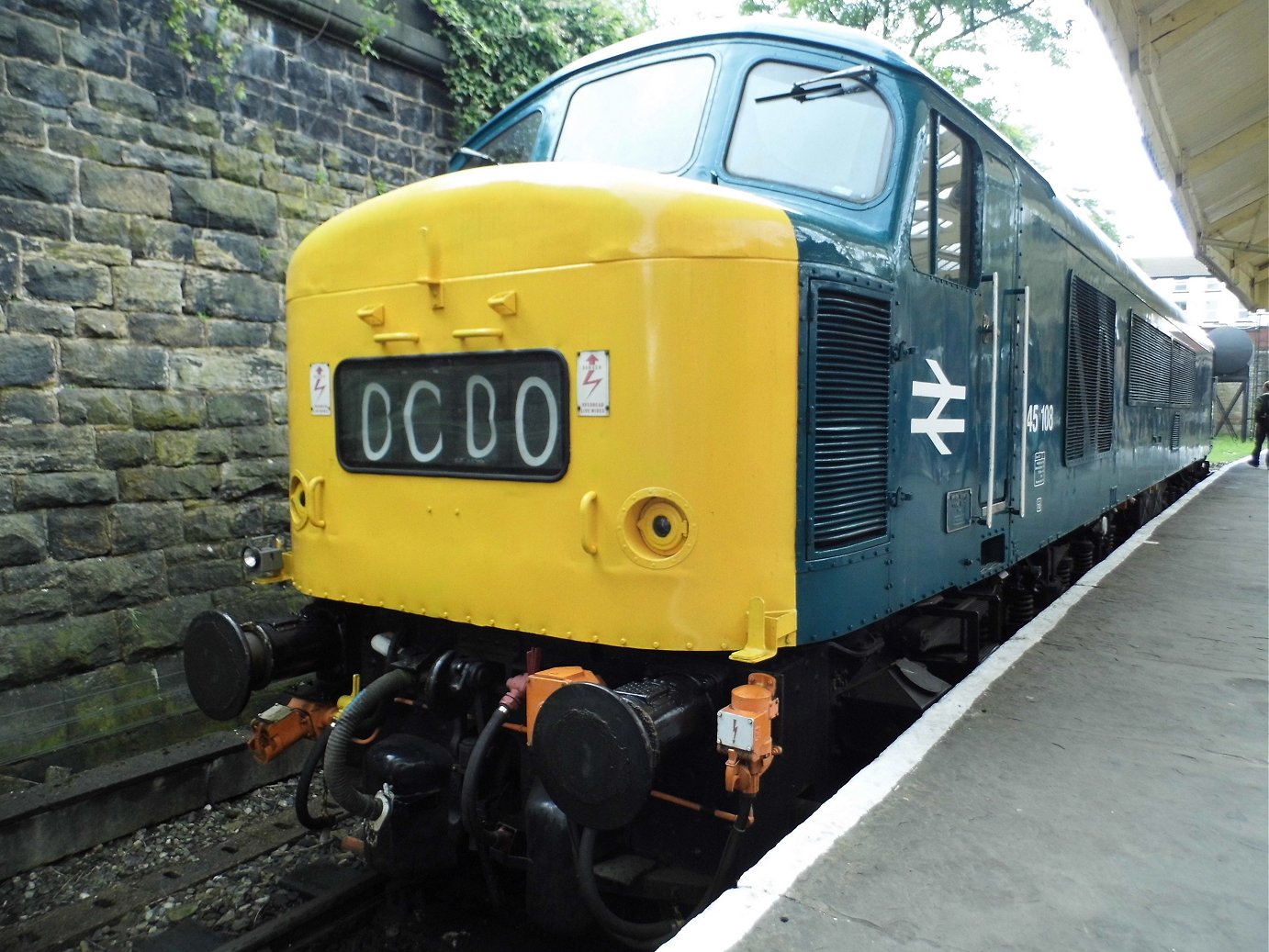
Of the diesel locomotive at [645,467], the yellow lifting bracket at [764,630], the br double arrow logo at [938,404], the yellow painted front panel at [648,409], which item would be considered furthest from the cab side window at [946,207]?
the yellow lifting bracket at [764,630]

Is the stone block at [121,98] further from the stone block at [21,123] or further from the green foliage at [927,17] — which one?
the green foliage at [927,17]

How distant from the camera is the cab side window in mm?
3686

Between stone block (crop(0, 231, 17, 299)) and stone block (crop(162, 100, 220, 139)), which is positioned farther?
stone block (crop(162, 100, 220, 139))

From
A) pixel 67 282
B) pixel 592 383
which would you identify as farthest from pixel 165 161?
pixel 592 383

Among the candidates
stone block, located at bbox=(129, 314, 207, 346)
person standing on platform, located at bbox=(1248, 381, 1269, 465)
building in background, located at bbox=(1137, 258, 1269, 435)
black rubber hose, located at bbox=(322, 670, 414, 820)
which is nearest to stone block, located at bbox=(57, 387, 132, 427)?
stone block, located at bbox=(129, 314, 207, 346)

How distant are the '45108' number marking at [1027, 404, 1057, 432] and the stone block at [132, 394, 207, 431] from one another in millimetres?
4738

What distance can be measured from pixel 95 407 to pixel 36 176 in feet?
4.01

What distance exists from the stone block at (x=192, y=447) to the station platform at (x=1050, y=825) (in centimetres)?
450

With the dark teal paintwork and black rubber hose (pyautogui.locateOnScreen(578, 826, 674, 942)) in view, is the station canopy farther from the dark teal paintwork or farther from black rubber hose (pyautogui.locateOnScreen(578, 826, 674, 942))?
black rubber hose (pyautogui.locateOnScreen(578, 826, 674, 942))

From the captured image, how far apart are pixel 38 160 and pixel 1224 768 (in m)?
6.04

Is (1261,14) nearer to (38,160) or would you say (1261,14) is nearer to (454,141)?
(454,141)

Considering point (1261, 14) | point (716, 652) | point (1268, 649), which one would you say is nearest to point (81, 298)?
point (716, 652)

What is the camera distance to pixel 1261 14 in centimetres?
729

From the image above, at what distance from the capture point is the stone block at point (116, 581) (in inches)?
211
